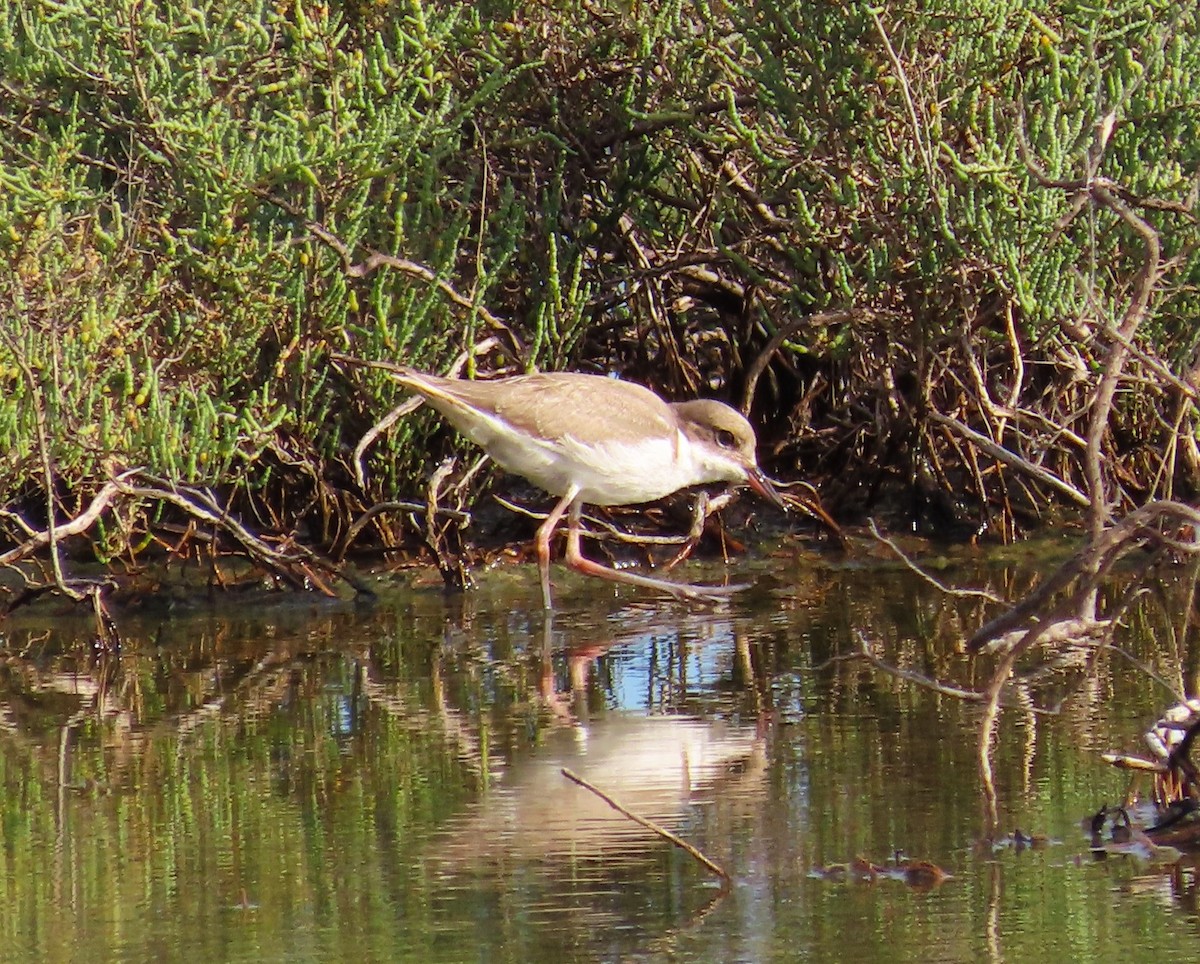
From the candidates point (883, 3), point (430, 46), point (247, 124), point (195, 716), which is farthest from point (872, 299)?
point (195, 716)

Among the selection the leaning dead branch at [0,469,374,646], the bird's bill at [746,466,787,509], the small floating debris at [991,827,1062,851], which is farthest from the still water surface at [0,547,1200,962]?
the bird's bill at [746,466,787,509]

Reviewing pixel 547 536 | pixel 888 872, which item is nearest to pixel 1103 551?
pixel 888 872

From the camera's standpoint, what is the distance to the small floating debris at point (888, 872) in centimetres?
489

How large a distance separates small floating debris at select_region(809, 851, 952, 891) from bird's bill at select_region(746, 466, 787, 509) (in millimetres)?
4902

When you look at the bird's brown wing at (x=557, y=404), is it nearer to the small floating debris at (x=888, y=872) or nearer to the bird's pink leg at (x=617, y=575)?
the bird's pink leg at (x=617, y=575)

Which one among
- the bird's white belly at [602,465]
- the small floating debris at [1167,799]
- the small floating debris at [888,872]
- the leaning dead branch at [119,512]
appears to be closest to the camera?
the small floating debris at [888,872]

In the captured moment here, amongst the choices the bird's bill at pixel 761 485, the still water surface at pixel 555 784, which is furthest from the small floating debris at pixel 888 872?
the bird's bill at pixel 761 485

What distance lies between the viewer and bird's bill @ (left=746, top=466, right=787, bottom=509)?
9.88 metres

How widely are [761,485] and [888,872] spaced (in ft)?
16.6

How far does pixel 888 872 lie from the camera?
4969 mm

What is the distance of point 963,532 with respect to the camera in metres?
10.5

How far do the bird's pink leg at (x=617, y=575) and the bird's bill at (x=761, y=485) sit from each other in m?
0.58

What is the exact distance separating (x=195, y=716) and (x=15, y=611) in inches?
87.0

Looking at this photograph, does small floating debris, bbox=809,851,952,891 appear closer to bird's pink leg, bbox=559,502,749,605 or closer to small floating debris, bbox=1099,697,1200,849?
small floating debris, bbox=1099,697,1200,849
